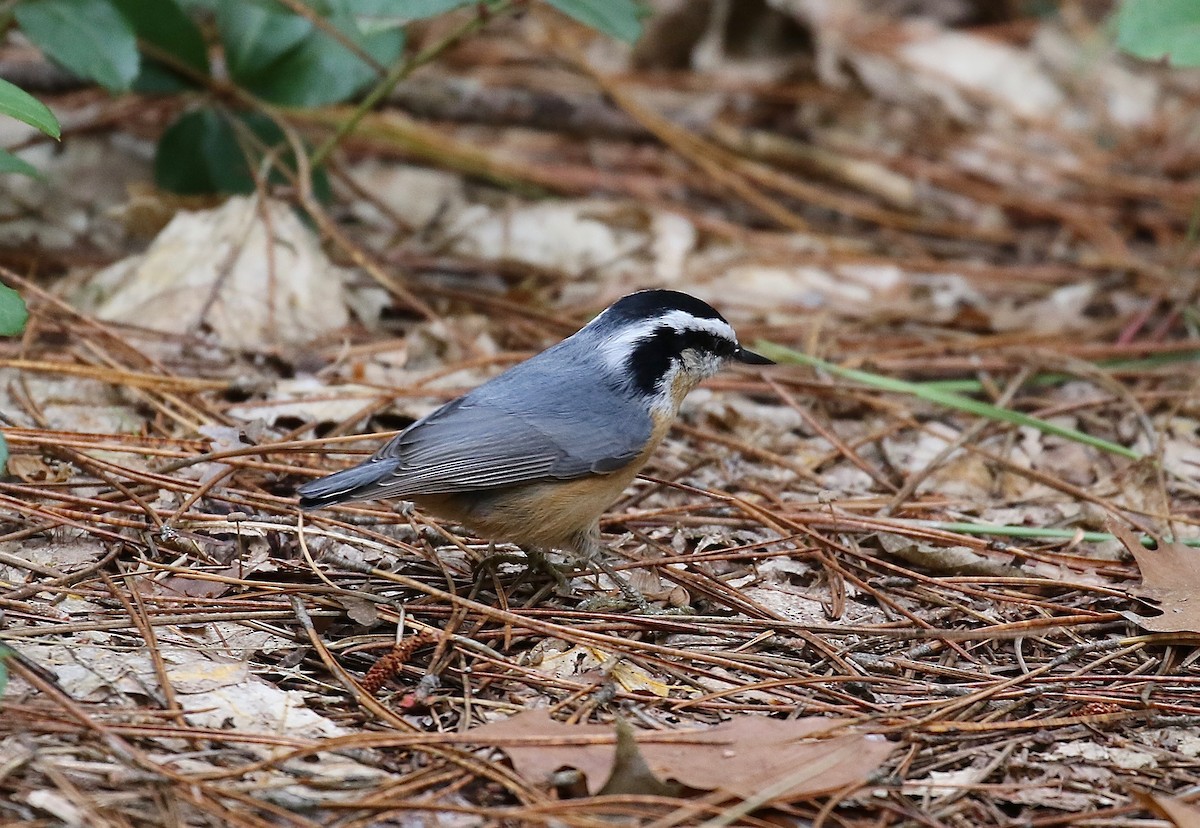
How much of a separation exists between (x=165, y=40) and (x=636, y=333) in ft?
9.33

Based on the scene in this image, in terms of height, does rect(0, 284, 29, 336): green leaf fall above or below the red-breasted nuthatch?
above

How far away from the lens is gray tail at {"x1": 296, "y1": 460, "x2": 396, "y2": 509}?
3.36m

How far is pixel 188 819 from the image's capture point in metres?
2.49

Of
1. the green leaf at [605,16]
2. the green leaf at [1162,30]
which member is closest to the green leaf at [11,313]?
the green leaf at [605,16]

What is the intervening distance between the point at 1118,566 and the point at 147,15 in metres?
4.48

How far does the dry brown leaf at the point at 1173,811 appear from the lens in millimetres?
2580

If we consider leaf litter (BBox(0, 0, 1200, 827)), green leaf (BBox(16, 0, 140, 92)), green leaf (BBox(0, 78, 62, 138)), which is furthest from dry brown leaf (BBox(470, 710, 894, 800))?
green leaf (BBox(16, 0, 140, 92))

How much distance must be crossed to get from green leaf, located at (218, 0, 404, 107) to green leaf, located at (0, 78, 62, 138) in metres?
2.37

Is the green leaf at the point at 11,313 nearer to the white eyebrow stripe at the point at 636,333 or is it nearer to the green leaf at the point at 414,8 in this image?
the white eyebrow stripe at the point at 636,333

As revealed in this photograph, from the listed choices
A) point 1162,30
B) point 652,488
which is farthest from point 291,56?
point 1162,30

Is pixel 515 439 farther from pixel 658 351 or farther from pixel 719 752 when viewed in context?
pixel 719 752

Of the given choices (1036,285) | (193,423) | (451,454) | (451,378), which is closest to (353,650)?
(451,454)

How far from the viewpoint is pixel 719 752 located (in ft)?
9.17

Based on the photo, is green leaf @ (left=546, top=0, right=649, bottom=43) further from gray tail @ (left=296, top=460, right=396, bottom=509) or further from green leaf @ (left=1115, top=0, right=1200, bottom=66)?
gray tail @ (left=296, top=460, right=396, bottom=509)
